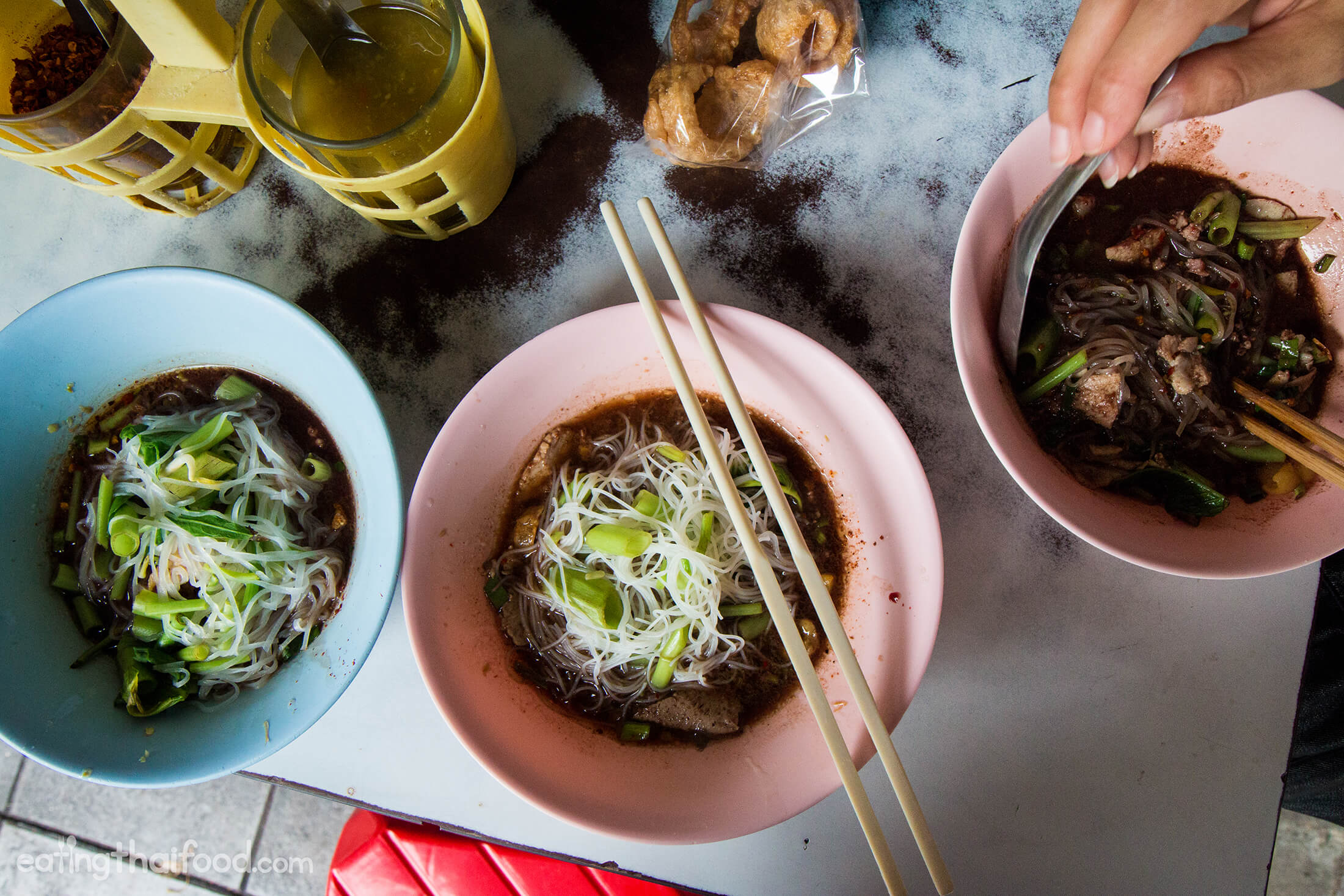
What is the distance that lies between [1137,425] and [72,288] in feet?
7.37

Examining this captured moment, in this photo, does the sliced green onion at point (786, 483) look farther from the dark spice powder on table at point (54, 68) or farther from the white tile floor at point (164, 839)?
the white tile floor at point (164, 839)

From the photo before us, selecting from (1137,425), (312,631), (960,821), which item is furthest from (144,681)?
(1137,425)

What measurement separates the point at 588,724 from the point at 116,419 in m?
1.26

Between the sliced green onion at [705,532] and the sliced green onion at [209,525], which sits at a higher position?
the sliced green onion at [209,525]

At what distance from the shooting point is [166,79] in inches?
54.9

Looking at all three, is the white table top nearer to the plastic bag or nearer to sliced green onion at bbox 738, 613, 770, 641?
the plastic bag

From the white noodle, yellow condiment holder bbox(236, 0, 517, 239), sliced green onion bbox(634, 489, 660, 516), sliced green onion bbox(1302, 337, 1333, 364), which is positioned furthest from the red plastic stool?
sliced green onion bbox(1302, 337, 1333, 364)

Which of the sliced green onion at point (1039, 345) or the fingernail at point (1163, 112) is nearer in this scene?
the fingernail at point (1163, 112)

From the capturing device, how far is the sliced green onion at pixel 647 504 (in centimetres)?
162

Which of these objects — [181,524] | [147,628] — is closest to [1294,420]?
[181,524]

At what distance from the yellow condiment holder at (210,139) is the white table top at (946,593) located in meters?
0.18

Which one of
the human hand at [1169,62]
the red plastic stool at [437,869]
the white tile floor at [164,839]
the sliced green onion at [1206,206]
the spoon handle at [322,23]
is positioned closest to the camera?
the human hand at [1169,62]

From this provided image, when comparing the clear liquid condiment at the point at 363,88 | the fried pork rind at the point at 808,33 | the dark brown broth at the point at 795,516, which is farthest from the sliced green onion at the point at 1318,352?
the clear liquid condiment at the point at 363,88

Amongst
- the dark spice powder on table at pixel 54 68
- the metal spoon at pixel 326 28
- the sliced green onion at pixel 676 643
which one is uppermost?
the dark spice powder on table at pixel 54 68
